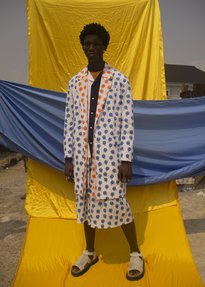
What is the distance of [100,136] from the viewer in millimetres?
2645

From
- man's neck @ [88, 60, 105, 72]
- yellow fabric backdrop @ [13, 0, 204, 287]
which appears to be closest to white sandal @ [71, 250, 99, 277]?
yellow fabric backdrop @ [13, 0, 204, 287]

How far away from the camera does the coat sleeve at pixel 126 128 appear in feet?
8.64

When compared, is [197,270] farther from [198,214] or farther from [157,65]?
[157,65]

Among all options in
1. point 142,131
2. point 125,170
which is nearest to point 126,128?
point 125,170

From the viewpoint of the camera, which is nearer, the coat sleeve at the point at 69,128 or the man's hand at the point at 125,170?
the man's hand at the point at 125,170

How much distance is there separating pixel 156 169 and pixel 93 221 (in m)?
1.07

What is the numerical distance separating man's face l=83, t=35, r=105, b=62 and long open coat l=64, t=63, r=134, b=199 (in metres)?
0.16

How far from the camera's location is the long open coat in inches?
104

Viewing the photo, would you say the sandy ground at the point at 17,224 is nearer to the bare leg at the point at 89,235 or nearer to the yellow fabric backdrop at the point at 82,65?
the yellow fabric backdrop at the point at 82,65

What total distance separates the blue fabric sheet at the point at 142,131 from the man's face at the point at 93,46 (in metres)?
0.90

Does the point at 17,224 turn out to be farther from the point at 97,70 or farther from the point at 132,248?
the point at 97,70

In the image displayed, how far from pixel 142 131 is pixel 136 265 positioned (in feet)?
4.51

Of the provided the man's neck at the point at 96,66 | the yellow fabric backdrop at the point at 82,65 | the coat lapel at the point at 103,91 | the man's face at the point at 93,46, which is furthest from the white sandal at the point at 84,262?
the man's face at the point at 93,46

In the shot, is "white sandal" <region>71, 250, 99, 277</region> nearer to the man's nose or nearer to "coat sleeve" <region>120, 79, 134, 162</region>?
"coat sleeve" <region>120, 79, 134, 162</region>
